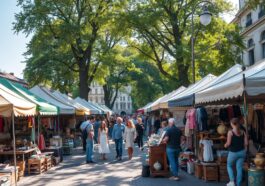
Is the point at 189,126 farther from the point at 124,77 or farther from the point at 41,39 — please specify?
the point at 124,77

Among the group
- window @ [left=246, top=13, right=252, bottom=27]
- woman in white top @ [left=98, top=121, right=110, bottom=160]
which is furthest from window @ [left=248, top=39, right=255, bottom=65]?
woman in white top @ [left=98, top=121, right=110, bottom=160]

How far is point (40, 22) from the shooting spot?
29547mm

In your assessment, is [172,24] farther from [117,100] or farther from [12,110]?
[117,100]

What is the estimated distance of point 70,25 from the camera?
1111 inches

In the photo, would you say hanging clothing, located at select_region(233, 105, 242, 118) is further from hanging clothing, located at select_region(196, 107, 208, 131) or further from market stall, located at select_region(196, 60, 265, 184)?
hanging clothing, located at select_region(196, 107, 208, 131)

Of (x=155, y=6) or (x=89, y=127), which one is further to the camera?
(x=155, y=6)

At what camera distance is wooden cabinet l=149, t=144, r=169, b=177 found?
1157 cm

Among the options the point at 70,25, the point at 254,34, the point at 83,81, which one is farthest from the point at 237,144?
the point at 254,34

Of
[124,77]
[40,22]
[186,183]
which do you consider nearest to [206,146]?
[186,183]

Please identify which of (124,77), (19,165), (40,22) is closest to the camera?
(19,165)

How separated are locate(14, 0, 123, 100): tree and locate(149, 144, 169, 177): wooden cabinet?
18236mm

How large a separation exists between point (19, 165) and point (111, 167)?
336cm

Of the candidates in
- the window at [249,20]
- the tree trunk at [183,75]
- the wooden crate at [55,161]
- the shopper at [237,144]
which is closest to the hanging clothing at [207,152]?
the shopper at [237,144]

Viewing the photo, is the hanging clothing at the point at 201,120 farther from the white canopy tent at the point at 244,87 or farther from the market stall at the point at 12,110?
the market stall at the point at 12,110
